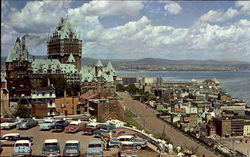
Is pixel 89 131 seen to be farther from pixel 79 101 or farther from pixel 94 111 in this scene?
pixel 79 101

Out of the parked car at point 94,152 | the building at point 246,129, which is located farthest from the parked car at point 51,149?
the building at point 246,129

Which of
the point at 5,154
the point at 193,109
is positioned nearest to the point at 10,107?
the point at 5,154

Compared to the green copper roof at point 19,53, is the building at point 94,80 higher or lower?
lower

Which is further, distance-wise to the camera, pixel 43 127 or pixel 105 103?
pixel 105 103

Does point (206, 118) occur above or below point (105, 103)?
below

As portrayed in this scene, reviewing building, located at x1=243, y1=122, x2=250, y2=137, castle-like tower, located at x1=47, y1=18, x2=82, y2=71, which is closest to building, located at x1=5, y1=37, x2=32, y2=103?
castle-like tower, located at x1=47, y1=18, x2=82, y2=71

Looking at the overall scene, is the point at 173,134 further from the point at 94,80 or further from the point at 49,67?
the point at 49,67

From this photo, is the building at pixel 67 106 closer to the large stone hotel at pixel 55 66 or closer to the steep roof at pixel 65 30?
the large stone hotel at pixel 55 66
